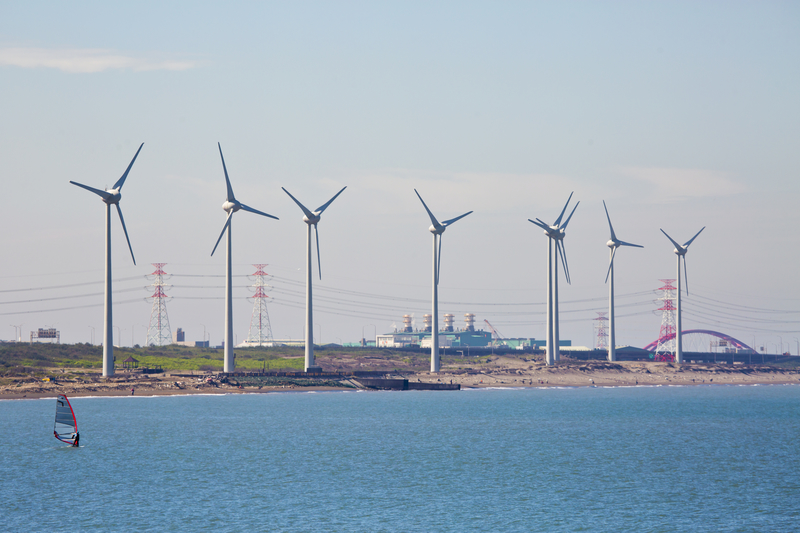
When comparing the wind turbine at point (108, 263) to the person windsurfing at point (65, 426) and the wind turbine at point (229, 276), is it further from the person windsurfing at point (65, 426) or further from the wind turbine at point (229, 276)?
the person windsurfing at point (65, 426)

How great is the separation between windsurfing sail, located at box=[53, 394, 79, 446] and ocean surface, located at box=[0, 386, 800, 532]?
164 cm

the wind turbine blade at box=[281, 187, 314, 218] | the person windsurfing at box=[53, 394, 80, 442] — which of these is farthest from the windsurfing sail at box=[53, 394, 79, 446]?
the wind turbine blade at box=[281, 187, 314, 218]

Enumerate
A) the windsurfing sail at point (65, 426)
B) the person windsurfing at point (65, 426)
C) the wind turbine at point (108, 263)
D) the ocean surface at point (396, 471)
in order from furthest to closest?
the wind turbine at point (108, 263) < the windsurfing sail at point (65, 426) < the person windsurfing at point (65, 426) < the ocean surface at point (396, 471)

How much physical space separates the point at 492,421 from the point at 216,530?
260 feet

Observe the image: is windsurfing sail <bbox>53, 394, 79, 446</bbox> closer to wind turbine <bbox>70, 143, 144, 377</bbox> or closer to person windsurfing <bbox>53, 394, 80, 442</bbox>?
person windsurfing <bbox>53, 394, 80, 442</bbox>

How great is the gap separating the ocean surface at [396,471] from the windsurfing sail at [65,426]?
1644mm

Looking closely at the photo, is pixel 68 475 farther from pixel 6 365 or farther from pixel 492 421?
pixel 6 365

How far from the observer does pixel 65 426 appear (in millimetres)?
103750

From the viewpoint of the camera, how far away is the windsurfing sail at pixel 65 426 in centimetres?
9988

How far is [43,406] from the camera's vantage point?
151m

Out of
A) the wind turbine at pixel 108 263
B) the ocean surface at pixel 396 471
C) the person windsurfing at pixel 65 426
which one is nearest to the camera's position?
the ocean surface at pixel 396 471

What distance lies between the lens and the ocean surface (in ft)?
200

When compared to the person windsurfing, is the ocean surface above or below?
below

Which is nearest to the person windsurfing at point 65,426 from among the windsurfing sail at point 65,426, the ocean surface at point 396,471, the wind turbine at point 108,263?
the windsurfing sail at point 65,426
